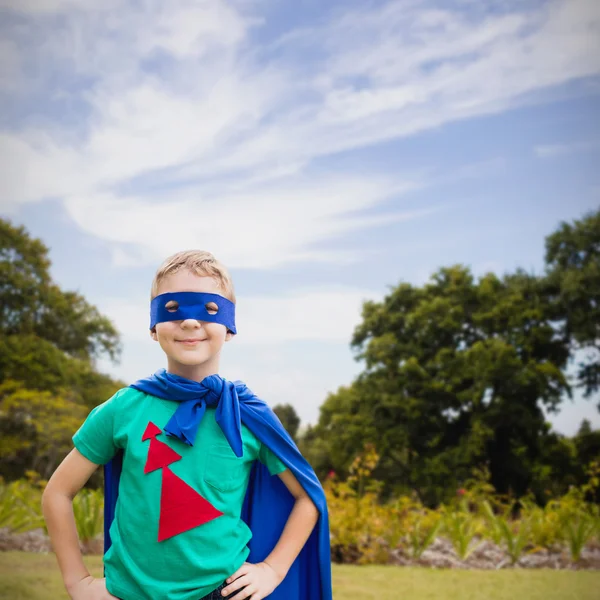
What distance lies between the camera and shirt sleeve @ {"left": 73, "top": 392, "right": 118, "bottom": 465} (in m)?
1.81

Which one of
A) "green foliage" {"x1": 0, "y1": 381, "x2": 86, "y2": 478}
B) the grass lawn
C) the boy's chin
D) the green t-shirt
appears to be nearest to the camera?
the green t-shirt

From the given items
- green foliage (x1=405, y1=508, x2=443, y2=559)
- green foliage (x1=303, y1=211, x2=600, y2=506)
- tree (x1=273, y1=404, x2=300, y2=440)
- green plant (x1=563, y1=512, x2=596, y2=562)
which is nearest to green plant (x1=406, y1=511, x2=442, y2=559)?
green foliage (x1=405, y1=508, x2=443, y2=559)

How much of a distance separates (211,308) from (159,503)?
0.52m

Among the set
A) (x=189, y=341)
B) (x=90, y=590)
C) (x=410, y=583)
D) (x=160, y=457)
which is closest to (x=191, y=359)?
(x=189, y=341)

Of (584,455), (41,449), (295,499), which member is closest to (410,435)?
(584,455)

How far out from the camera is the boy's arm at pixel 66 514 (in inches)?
69.3

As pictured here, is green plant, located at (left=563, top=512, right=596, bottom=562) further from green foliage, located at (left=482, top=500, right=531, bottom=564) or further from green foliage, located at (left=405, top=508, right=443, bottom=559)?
green foliage, located at (left=405, top=508, right=443, bottom=559)

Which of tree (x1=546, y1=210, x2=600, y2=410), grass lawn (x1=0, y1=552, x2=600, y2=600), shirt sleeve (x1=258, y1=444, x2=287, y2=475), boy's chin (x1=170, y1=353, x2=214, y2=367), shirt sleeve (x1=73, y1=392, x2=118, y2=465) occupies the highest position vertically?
tree (x1=546, y1=210, x2=600, y2=410)

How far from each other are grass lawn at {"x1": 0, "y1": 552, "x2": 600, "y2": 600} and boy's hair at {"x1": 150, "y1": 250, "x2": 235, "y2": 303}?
3.23m

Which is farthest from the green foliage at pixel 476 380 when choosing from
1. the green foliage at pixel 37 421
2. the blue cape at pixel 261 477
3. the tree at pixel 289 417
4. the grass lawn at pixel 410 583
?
the blue cape at pixel 261 477

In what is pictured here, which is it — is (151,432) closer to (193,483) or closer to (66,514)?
(193,483)

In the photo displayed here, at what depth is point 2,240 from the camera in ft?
52.7

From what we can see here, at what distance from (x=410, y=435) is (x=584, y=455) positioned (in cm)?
420

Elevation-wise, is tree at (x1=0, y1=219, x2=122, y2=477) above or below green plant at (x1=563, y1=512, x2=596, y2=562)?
above
